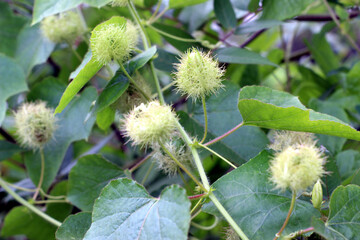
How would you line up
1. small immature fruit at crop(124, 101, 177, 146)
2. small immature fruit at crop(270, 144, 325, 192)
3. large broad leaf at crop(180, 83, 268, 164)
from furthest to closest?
large broad leaf at crop(180, 83, 268, 164)
small immature fruit at crop(124, 101, 177, 146)
small immature fruit at crop(270, 144, 325, 192)

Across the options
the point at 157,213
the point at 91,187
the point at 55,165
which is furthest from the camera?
the point at 55,165

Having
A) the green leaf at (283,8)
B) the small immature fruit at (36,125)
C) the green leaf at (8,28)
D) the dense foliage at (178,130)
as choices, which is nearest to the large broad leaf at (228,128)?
the dense foliage at (178,130)

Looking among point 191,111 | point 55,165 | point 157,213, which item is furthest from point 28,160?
point 157,213

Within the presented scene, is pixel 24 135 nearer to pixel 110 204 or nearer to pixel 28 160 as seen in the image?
pixel 28 160

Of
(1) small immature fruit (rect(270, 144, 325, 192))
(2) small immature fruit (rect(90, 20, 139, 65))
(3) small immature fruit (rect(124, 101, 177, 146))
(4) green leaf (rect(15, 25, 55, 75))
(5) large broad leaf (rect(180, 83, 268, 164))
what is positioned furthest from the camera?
(4) green leaf (rect(15, 25, 55, 75))

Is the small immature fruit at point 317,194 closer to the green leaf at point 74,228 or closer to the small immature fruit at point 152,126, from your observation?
the small immature fruit at point 152,126

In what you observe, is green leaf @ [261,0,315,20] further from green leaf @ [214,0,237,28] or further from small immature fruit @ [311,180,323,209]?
small immature fruit @ [311,180,323,209]

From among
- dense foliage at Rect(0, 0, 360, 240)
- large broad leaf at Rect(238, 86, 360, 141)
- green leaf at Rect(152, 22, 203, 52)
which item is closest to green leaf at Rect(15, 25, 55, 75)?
dense foliage at Rect(0, 0, 360, 240)

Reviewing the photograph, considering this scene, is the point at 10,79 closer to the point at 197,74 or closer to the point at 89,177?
the point at 89,177
